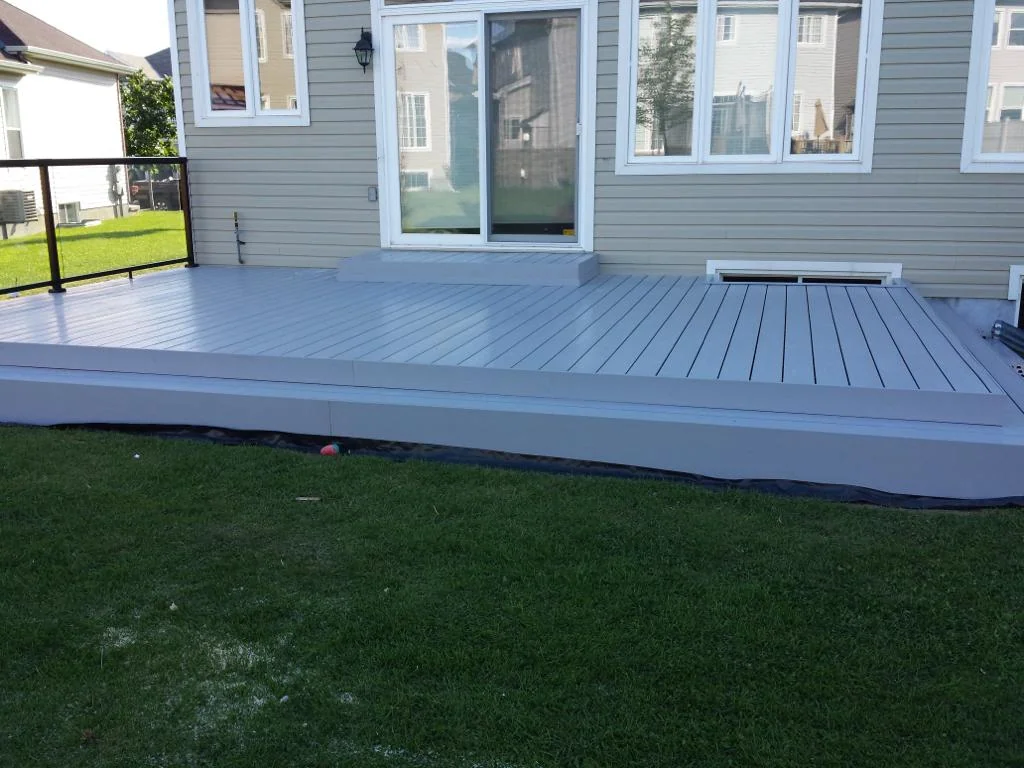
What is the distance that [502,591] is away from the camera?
2668 millimetres

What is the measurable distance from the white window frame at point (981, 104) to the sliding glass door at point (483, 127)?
2539 mm

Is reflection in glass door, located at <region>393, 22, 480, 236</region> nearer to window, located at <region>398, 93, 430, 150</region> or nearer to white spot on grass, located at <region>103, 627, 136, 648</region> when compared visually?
window, located at <region>398, 93, 430, 150</region>

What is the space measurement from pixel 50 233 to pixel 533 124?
344 centimetres

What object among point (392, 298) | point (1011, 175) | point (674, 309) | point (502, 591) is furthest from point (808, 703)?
point (1011, 175)

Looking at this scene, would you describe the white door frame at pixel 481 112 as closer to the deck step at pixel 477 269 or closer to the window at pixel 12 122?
the deck step at pixel 477 269

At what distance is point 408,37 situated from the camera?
6.80 metres

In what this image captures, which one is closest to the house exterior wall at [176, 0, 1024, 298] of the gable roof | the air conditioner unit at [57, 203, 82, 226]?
the air conditioner unit at [57, 203, 82, 226]

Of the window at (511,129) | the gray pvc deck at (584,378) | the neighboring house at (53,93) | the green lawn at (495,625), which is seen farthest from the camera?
the neighboring house at (53,93)

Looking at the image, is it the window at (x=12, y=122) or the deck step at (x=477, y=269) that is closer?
the deck step at (x=477, y=269)

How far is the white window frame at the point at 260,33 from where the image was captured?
704 centimetres

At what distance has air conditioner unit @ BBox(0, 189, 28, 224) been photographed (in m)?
6.21

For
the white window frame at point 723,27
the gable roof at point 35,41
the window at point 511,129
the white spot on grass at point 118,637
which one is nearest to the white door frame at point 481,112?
the window at point 511,129

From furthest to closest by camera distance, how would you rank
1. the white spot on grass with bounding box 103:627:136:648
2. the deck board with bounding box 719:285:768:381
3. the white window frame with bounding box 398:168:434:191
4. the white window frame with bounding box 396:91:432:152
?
1. the white window frame with bounding box 398:168:434:191
2. the white window frame with bounding box 396:91:432:152
3. the deck board with bounding box 719:285:768:381
4. the white spot on grass with bounding box 103:627:136:648

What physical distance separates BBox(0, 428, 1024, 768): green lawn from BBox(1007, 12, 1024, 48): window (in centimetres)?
378
